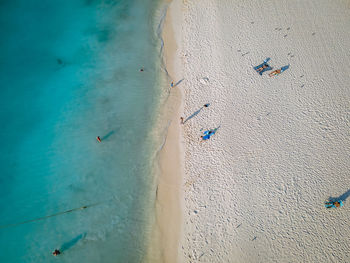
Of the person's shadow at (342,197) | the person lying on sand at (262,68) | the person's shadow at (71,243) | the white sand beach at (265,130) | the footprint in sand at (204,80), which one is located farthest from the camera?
the footprint in sand at (204,80)

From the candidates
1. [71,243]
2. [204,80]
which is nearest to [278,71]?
[204,80]

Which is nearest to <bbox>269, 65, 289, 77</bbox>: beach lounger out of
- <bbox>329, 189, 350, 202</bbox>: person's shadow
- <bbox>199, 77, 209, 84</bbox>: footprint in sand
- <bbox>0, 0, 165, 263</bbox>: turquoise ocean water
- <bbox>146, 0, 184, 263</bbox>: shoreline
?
<bbox>199, 77, 209, 84</bbox>: footprint in sand

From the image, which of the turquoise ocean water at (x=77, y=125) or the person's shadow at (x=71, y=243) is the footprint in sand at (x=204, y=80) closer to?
the turquoise ocean water at (x=77, y=125)

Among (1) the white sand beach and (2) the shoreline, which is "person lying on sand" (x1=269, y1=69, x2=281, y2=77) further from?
(2) the shoreline

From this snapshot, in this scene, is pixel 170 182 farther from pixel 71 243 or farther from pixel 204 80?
pixel 204 80

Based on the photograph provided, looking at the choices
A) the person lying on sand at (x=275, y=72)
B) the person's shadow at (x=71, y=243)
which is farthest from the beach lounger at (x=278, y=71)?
the person's shadow at (x=71, y=243)

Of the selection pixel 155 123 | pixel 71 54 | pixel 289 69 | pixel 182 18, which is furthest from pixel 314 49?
pixel 71 54

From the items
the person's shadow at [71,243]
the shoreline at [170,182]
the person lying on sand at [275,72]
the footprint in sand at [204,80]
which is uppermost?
the person lying on sand at [275,72]
